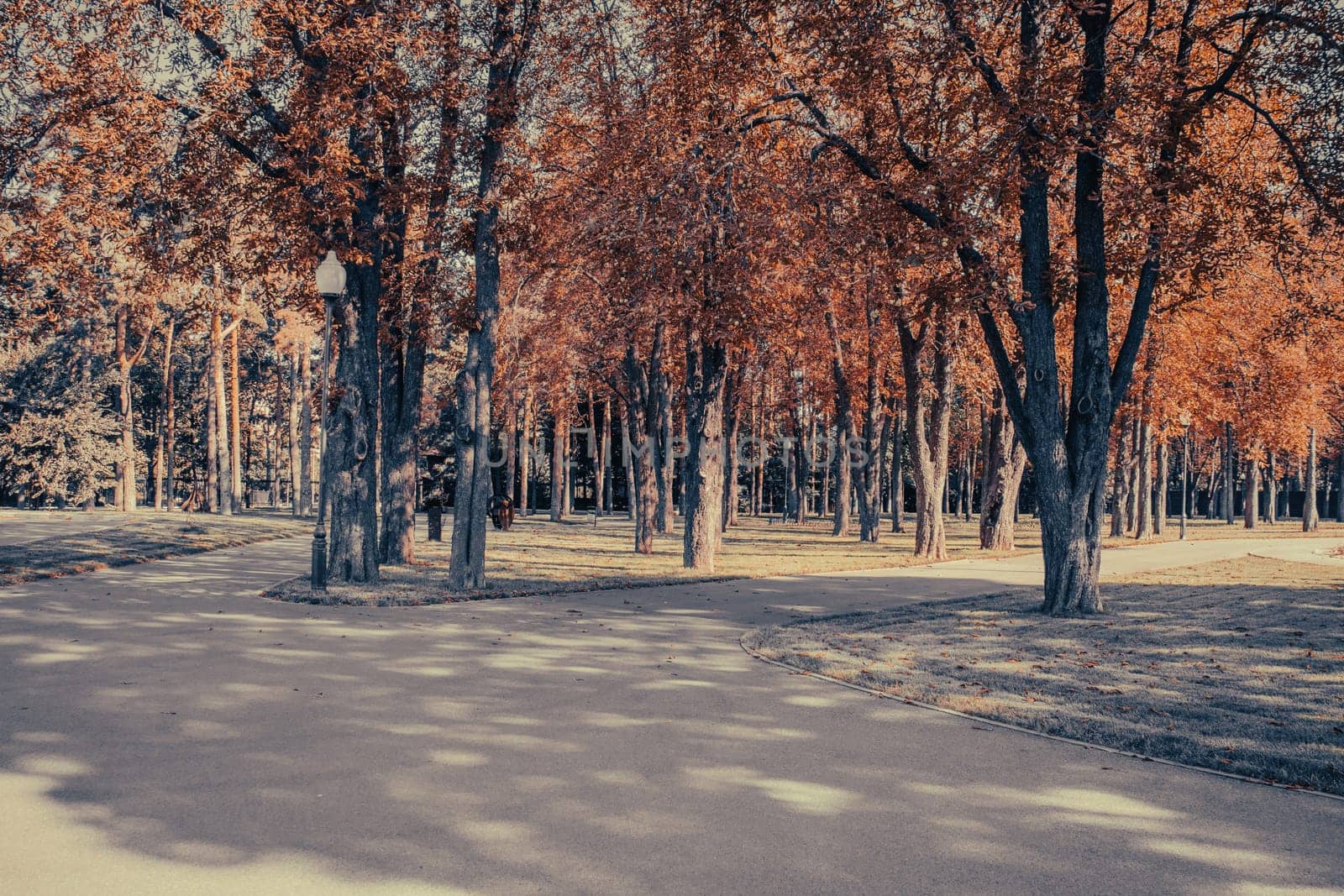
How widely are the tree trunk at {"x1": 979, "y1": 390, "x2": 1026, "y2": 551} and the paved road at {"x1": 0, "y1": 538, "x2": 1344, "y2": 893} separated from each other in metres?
18.5

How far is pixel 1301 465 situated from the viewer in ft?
196

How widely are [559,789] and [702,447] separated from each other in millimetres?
14482

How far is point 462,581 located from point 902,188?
8949 millimetres

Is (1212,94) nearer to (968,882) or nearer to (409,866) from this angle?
(968,882)

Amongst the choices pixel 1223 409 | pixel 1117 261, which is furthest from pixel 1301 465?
pixel 1117 261

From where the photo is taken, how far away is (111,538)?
76.3 feet

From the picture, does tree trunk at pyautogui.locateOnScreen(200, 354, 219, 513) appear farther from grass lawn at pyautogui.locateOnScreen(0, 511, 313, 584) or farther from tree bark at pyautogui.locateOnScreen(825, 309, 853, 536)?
tree bark at pyautogui.locateOnScreen(825, 309, 853, 536)

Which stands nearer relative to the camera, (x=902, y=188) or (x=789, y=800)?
(x=789, y=800)

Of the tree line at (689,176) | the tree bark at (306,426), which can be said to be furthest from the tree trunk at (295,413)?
the tree line at (689,176)

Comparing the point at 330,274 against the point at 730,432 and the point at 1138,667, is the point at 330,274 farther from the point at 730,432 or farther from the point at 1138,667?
the point at 730,432

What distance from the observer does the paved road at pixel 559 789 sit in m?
4.35

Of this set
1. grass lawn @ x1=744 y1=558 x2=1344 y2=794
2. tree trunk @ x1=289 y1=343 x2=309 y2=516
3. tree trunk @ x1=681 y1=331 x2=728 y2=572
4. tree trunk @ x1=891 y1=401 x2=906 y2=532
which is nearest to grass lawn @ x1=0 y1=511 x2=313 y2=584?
tree trunk @ x1=289 y1=343 x2=309 y2=516

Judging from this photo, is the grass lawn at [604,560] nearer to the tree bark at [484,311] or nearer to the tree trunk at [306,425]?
the tree bark at [484,311]

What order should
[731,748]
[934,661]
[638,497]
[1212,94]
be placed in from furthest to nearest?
[638,497], [1212,94], [934,661], [731,748]
